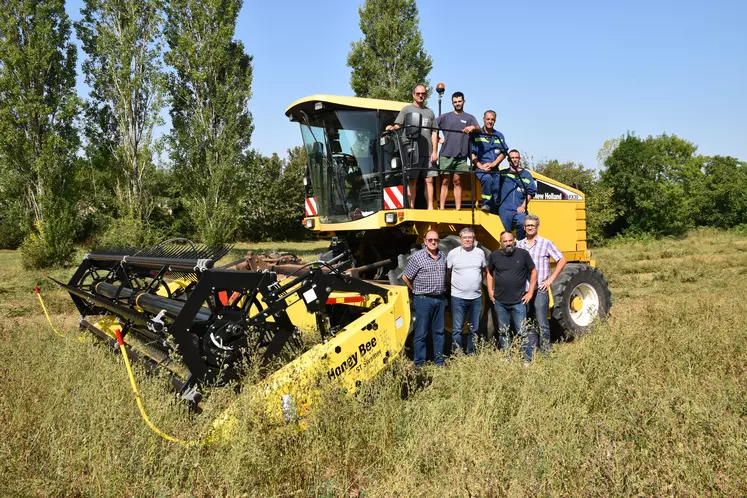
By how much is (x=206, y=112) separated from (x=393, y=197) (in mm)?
18612

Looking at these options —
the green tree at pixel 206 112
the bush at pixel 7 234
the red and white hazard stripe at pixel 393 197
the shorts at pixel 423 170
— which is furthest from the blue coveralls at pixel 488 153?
the bush at pixel 7 234

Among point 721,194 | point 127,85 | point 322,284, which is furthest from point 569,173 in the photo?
point 322,284

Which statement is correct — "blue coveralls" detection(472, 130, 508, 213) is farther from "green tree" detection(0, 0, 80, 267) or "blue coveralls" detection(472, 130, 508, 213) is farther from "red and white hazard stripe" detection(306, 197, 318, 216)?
"green tree" detection(0, 0, 80, 267)

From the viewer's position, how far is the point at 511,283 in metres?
5.72

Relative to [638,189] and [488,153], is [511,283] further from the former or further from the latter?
[638,189]

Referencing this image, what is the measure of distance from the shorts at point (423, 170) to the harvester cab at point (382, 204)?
0.12ft

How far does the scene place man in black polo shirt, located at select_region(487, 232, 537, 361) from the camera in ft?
18.7

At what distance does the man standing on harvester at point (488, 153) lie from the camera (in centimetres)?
682

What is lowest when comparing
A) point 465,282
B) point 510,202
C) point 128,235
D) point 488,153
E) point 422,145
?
point 465,282

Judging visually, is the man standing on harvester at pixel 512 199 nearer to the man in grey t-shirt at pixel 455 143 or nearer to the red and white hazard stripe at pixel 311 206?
the man in grey t-shirt at pixel 455 143

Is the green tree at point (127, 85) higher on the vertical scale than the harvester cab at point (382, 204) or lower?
higher

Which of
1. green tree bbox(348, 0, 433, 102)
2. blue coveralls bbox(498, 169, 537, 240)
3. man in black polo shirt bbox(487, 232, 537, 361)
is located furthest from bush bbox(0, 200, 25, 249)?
man in black polo shirt bbox(487, 232, 537, 361)

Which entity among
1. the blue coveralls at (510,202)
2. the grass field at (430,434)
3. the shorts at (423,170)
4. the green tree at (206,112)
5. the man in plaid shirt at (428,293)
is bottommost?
the grass field at (430,434)

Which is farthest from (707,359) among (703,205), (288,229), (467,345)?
(703,205)
